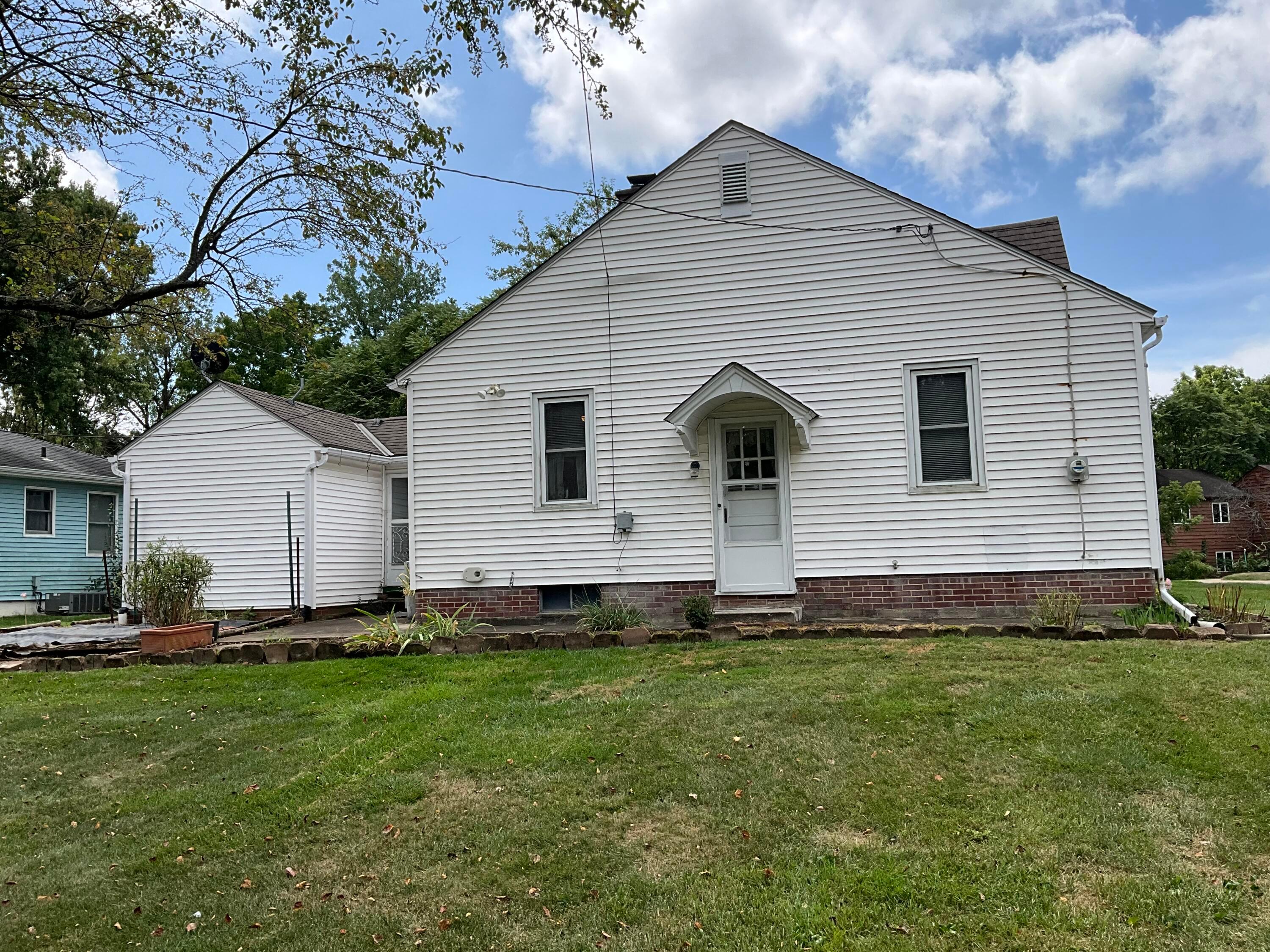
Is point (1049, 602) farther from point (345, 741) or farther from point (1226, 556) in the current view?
point (1226, 556)

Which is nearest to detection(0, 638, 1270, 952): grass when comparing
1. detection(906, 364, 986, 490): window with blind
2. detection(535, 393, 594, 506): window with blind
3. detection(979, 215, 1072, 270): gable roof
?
detection(906, 364, 986, 490): window with blind

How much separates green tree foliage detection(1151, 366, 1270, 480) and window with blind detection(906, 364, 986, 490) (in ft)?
133

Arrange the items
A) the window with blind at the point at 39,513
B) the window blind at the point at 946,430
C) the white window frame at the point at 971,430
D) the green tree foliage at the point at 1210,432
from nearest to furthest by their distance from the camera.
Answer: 1. the white window frame at the point at 971,430
2. the window blind at the point at 946,430
3. the window with blind at the point at 39,513
4. the green tree foliage at the point at 1210,432

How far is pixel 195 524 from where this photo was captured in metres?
15.1

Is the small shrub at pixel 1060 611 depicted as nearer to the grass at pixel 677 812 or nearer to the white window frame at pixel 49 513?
the grass at pixel 677 812

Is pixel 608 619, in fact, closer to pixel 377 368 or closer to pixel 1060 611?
pixel 1060 611

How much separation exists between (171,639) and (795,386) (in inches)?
312

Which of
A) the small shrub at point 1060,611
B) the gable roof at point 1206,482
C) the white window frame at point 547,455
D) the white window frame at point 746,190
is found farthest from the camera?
the gable roof at point 1206,482

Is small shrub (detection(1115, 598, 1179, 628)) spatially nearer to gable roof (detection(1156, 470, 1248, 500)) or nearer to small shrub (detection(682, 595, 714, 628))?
small shrub (detection(682, 595, 714, 628))

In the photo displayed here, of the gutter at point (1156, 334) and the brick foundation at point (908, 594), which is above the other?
the gutter at point (1156, 334)

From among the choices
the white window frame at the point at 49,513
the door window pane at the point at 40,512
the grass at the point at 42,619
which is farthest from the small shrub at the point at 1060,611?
the door window pane at the point at 40,512

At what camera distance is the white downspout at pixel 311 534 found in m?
14.2

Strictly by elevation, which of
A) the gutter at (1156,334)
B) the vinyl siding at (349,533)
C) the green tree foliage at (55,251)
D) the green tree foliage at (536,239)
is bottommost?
the vinyl siding at (349,533)

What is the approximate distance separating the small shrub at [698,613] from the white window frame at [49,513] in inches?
689
